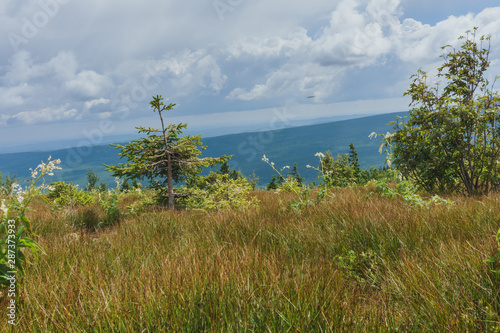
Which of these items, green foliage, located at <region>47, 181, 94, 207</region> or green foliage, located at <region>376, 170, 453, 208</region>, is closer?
green foliage, located at <region>376, 170, 453, 208</region>

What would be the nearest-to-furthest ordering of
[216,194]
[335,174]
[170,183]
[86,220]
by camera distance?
[86,220], [216,194], [170,183], [335,174]

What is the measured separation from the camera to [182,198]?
7457mm

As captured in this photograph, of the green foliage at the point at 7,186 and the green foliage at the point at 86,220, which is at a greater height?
the green foliage at the point at 7,186

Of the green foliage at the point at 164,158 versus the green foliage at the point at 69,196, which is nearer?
the green foliage at the point at 164,158

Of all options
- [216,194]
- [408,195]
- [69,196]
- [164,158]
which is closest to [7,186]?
[69,196]

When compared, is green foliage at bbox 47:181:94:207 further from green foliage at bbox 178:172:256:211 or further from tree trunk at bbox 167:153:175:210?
green foliage at bbox 178:172:256:211

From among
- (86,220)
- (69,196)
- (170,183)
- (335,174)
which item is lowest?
(335,174)

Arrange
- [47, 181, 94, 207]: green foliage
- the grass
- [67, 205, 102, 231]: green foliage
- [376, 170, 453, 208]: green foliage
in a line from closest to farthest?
1. the grass
2. [376, 170, 453, 208]: green foliage
3. [67, 205, 102, 231]: green foliage
4. [47, 181, 94, 207]: green foliage

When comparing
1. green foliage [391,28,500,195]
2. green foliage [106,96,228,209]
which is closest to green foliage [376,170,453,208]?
green foliage [391,28,500,195]

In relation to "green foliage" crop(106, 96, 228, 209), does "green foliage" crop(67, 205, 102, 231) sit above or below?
below

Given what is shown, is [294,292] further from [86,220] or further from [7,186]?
[7,186]

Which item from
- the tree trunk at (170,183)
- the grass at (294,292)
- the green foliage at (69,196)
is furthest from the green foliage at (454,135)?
the green foliage at (69,196)

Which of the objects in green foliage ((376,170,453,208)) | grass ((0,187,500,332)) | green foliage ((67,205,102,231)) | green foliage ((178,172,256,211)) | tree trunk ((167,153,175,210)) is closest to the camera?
grass ((0,187,500,332))

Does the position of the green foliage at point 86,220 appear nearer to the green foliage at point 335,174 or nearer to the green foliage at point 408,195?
the green foliage at point 335,174
